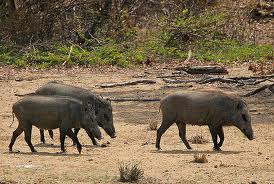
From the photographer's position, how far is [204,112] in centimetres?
1477

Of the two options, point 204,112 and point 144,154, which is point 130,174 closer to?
point 144,154

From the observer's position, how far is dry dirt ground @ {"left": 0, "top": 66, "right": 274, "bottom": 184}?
1157 cm

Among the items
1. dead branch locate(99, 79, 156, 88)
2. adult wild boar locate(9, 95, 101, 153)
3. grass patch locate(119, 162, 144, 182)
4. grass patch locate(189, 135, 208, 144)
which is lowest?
dead branch locate(99, 79, 156, 88)

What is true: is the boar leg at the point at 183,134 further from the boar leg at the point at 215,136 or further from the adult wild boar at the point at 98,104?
the adult wild boar at the point at 98,104

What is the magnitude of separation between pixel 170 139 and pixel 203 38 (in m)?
15.4

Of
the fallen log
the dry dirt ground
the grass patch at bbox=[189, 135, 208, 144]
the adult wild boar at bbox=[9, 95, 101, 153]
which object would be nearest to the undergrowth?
the fallen log

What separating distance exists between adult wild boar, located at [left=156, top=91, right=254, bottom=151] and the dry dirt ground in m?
0.37

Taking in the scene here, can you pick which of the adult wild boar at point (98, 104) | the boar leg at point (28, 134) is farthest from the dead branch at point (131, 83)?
the boar leg at point (28, 134)

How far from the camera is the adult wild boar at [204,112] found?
14.7 meters

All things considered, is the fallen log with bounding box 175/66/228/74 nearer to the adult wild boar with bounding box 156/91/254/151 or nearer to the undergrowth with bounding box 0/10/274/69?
the undergrowth with bounding box 0/10/274/69

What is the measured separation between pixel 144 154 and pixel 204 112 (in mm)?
1511

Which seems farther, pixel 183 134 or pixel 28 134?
pixel 183 134

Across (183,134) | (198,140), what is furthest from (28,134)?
(198,140)

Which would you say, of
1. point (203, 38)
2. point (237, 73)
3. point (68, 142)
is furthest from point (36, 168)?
point (203, 38)
